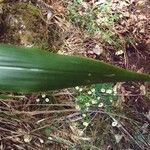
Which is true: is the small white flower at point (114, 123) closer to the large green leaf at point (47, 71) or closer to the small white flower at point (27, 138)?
the small white flower at point (27, 138)

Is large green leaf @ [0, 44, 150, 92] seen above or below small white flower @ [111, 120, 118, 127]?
above

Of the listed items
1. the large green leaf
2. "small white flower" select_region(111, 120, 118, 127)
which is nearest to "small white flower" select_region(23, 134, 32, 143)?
"small white flower" select_region(111, 120, 118, 127)

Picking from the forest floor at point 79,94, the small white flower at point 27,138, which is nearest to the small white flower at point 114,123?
the forest floor at point 79,94

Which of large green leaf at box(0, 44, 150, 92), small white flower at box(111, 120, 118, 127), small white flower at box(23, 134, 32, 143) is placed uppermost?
large green leaf at box(0, 44, 150, 92)

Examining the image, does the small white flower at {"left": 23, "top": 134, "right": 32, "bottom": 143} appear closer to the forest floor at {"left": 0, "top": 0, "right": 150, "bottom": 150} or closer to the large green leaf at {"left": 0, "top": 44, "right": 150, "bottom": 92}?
the forest floor at {"left": 0, "top": 0, "right": 150, "bottom": 150}

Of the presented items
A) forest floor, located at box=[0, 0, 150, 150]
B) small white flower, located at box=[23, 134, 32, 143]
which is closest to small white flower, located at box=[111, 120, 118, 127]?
forest floor, located at box=[0, 0, 150, 150]

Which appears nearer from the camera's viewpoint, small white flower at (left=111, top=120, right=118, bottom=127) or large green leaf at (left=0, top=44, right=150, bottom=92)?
large green leaf at (left=0, top=44, right=150, bottom=92)
